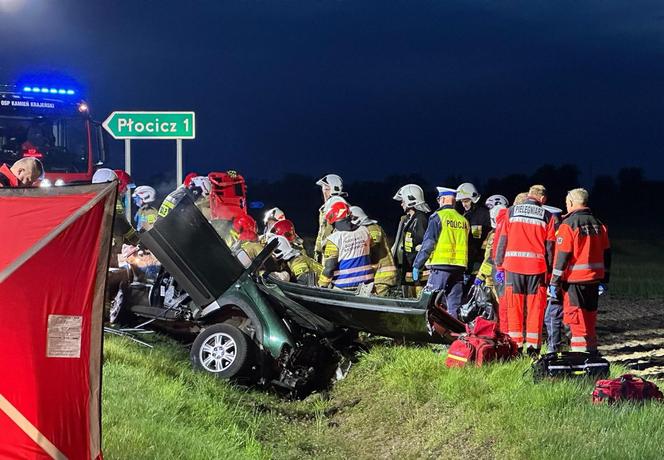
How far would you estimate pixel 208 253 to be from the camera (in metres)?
8.17

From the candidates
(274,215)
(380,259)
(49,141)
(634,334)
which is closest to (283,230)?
(274,215)

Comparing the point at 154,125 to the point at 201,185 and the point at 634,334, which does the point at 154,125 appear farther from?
the point at 634,334

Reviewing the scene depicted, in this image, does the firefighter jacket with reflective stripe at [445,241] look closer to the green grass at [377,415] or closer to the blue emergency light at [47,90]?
the green grass at [377,415]

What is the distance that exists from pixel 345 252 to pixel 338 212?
0.44 metres

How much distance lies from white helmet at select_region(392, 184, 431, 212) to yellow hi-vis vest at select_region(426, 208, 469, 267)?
107 centimetres

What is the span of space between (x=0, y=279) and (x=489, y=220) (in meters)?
9.41

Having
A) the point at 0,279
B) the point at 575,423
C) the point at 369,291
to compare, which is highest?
the point at 0,279

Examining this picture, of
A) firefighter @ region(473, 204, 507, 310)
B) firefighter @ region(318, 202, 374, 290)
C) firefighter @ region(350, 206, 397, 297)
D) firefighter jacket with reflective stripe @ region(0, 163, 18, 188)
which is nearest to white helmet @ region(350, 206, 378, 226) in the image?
firefighter @ region(350, 206, 397, 297)

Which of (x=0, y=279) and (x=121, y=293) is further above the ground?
(x=0, y=279)

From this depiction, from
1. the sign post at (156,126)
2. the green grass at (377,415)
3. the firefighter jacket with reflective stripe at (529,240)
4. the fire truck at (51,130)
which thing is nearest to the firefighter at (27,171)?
the green grass at (377,415)

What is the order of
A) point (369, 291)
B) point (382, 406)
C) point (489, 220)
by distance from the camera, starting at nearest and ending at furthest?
point (382, 406) < point (369, 291) < point (489, 220)

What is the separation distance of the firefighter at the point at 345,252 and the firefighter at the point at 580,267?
198cm

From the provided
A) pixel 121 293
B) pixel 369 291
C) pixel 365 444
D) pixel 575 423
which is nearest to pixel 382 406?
pixel 365 444

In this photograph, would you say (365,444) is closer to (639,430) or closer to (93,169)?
(639,430)
